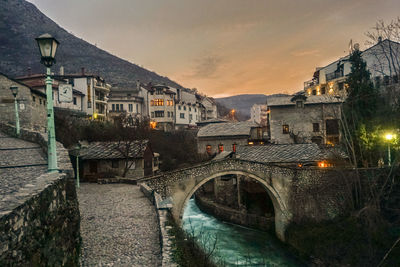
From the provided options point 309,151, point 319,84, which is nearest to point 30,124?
point 309,151

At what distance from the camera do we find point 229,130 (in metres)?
38.3

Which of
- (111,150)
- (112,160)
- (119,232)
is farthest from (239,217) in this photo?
(119,232)

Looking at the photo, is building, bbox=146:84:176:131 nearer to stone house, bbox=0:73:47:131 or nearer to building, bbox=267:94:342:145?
building, bbox=267:94:342:145

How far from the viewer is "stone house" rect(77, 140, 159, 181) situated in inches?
842

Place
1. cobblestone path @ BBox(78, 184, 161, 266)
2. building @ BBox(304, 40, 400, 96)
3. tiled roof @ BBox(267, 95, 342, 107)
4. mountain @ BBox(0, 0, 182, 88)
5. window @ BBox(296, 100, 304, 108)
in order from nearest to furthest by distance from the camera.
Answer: cobblestone path @ BBox(78, 184, 161, 266)
tiled roof @ BBox(267, 95, 342, 107)
window @ BBox(296, 100, 304, 108)
building @ BBox(304, 40, 400, 96)
mountain @ BBox(0, 0, 182, 88)

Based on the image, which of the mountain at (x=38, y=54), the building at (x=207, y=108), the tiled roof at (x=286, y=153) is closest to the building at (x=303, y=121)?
the tiled roof at (x=286, y=153)

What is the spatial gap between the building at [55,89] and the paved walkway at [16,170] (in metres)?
18.2

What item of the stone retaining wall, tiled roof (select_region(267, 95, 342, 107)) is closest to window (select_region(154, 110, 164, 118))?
tiled roof (select_region(267, 95, 342, 107))

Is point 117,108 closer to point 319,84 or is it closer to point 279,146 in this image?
point 279,146

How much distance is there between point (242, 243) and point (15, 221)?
736 inches

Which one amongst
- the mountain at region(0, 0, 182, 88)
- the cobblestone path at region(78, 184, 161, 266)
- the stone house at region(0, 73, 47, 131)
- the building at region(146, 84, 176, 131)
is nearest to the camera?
the cobblestone path at region(78, 184, 161, 266)

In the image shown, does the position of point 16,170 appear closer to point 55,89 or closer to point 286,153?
point 286,153

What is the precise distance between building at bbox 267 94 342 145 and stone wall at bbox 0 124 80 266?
3105 centimetres

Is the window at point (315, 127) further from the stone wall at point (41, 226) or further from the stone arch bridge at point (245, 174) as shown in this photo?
the stone wall at point (41, 226)
